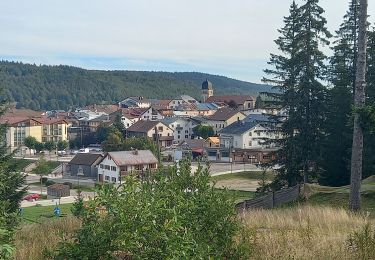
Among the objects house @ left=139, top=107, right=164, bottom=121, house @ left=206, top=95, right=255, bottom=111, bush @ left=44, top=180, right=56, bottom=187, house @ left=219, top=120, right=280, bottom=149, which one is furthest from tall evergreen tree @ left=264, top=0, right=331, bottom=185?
house @ left=206, top=95, right=255, bottom=111

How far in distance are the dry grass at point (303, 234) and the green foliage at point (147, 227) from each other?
932mm

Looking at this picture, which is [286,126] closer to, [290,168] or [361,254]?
[290,168]

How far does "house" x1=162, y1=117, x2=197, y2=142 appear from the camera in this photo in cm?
9325

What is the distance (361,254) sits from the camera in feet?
20.4

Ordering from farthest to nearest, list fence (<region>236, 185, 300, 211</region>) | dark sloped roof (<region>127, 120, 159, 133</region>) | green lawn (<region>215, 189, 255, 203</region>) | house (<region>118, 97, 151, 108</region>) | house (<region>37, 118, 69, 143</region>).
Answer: house (<region>118, 97, 151, 108</region>), house (<region>37, 118, 69, 143</region>), dark sloped roof (<region>127, 120, 159, 133</region>), fence (<region>236, 185, 300, 211</region>), green lawn (<region>215, 189, 255, 203</region>)

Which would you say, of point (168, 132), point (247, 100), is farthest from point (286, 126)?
point (247, 100)

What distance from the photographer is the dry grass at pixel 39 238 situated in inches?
269

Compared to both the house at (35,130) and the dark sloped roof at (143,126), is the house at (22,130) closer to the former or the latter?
the house at (35,130)

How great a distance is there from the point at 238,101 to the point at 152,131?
56537mm

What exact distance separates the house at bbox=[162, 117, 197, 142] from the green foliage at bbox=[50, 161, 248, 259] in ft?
283

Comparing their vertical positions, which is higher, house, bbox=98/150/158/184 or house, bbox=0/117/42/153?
house, bbox=0/117/42/153

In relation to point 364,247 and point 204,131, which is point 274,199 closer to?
point 364,247

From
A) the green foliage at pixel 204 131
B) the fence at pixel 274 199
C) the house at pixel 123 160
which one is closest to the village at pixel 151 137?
the house at pixel 123 160

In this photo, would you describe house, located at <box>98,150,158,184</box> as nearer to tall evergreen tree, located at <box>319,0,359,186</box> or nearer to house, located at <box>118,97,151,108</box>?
tall evergreen tree, located at <box>319,0,359,186</box>
